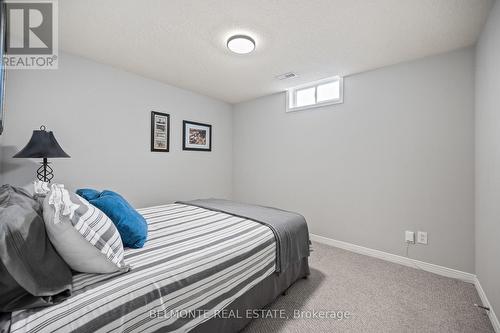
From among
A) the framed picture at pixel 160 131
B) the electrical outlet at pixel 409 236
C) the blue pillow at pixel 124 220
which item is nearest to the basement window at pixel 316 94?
the electrical outlet at pixel 409 236

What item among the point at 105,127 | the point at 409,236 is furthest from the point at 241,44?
the point at 409,236

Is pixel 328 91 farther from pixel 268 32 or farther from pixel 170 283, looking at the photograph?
pixel 170 283

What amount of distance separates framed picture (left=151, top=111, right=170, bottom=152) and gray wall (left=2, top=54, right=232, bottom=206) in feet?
0.26

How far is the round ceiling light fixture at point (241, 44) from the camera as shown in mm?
2093

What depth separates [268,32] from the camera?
203cm

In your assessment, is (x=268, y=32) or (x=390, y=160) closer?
(x=268, y=32)

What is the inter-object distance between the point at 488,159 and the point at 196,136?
363 cm

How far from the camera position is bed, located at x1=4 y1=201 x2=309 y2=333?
86 centimetres

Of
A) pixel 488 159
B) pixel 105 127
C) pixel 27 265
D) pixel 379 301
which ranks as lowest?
pixel 379 301

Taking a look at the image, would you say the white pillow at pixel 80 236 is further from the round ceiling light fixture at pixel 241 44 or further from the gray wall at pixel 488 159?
the gray wall at pixel 488 159

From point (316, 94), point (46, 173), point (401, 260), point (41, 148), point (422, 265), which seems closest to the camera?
point (41, 148)

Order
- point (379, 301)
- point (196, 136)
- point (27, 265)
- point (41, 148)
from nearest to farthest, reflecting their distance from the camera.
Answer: point (27, 265) < point (379, 301) < point (41, 148) < point (196, 136)

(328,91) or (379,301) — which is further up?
(328,91)

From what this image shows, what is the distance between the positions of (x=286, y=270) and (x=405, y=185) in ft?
5.92
